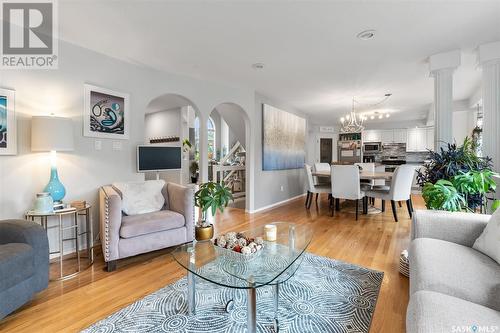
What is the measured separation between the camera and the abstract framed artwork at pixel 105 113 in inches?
112

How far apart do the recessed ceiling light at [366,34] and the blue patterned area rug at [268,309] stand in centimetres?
241

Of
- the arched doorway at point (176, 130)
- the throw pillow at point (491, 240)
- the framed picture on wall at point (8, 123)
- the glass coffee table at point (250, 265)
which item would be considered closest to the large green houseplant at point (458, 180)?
the throw pillow at point (491, 240)

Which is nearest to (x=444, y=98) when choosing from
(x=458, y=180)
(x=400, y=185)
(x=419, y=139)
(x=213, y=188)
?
(x=458, y=180)

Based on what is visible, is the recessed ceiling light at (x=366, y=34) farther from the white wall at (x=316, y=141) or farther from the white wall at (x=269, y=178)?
the white wall at (x=316, y=141)

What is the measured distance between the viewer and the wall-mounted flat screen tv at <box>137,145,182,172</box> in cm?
319

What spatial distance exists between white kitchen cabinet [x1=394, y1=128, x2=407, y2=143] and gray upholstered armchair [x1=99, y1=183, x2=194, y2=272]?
7972 millimetres

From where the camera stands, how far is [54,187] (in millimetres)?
2391

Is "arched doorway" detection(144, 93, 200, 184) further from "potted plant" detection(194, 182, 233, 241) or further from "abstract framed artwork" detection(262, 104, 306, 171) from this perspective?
"potted plant" detection(194, 182, 233, 241)

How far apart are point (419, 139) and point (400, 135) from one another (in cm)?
55

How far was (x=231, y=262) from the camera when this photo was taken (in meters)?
1.62

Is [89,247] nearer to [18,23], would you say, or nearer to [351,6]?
[18,23]

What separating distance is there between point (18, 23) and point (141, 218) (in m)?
2.24

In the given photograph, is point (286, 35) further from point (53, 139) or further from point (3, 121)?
point (3, 121)

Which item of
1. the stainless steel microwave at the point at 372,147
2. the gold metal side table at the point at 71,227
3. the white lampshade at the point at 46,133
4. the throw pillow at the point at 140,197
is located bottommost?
the gold metal side table at the point at 71,227
